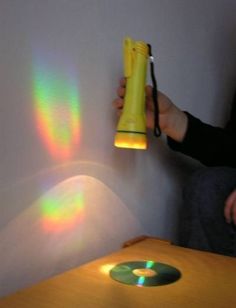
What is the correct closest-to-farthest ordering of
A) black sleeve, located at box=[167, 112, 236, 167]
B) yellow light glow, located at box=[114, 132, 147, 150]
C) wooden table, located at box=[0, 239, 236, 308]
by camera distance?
wooden table, located at box=[0, 239, 236, 308] → yellow light glow, located at box=[114, 132, 147, 150] → black sleeve, located at box=[167, 112, 236, 167]

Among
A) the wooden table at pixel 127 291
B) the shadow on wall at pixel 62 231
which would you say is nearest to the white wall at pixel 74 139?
the shadow on wall at pixel 62 231

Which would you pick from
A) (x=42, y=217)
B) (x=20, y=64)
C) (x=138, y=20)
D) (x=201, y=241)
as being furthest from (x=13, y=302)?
(x=138, y=20)

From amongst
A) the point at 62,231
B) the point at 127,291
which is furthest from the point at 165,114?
the point at 127,291

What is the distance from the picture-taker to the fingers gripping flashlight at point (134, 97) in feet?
2.51

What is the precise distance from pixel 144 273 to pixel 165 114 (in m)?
0.38

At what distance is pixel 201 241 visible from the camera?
951 mm

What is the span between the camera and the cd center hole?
26.1 inches

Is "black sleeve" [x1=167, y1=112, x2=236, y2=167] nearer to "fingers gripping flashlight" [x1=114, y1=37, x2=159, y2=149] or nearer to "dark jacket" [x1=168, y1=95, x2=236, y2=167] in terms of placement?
"dark jacket" [x1=168, y1=95, x2=236, y2=167]

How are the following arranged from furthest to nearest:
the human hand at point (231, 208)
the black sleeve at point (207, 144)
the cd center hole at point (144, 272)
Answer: the black sleeve at point (207, 144) < the human hand at point (231, 208) < the cd center hole at point (144, 272)

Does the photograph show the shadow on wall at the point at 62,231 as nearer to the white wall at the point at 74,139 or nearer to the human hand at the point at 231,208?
the white wall at the point at 74,139

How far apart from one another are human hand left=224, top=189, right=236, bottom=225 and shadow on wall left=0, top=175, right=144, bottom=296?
223 millimetres

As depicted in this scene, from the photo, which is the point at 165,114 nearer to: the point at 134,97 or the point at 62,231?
the point at 134,97

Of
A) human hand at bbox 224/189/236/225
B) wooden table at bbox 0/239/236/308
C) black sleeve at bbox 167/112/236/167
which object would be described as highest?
black sleeve at bbox 167/112/236/167

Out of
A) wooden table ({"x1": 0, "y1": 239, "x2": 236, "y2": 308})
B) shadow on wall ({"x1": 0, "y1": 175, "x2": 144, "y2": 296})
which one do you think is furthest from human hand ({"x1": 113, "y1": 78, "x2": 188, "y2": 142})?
wooden table ({"x1": 0, "y1": 239, "x2": 236, "y2": 308})
